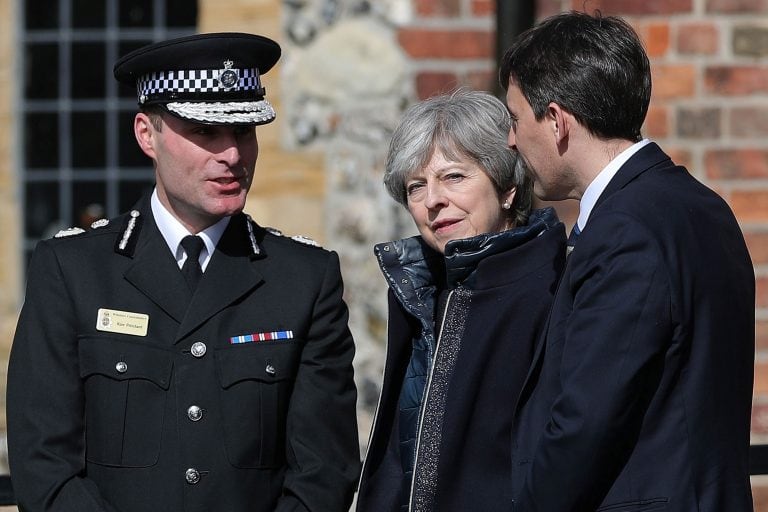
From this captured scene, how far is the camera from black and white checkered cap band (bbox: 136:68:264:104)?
9.08 ft

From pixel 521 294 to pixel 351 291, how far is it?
2.11 meters

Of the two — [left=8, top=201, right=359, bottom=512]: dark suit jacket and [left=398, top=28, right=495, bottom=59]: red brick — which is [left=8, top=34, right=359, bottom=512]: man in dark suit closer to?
[left=8, top=201, right=359, bottom=512]: dark suit jacket

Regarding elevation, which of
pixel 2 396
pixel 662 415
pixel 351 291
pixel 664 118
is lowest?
pixel 2 396

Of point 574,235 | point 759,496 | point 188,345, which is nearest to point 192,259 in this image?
point 188,345

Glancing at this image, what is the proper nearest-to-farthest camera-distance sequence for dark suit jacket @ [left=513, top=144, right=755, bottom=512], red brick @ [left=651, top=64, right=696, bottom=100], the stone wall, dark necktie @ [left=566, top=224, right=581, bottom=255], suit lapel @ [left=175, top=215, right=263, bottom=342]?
dark suit jacket @ [left=513, top=144, right=755, bottom=512] → dark necktie @ [left=566, top=224, right=581, bottom=255] → suit lapel @ [left=175, top=215, right=263, bottom=342] → red brick @ [left=651, top=64, right=696, bottom=100] → the stone wall

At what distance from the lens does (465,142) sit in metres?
2.80

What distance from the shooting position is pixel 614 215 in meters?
2.30

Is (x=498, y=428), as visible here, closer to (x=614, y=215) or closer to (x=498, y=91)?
(x=614, y=215)

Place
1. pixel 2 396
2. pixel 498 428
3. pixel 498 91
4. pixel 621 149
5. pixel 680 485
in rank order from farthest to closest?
pixel 2 396 → pixel 498 91 → pixel 498 428 → pixel 621 149 → pixel 680 485

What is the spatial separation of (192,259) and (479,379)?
64 cm

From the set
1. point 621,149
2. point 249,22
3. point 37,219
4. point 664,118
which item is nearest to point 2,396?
point 37,219

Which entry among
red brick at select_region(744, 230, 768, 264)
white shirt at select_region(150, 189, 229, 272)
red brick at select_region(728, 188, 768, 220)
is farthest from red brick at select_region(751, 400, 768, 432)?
white shirt at select_region(150, 189, 229, 272)

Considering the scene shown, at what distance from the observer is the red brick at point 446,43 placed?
4633mm

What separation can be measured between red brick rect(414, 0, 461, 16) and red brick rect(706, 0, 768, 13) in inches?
33.4
